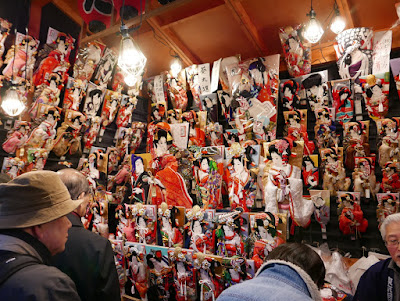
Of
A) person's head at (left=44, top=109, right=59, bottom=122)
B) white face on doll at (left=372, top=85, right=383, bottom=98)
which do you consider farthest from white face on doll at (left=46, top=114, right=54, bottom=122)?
white face on doll at (left=372, top=85, right=383, bottom=98)

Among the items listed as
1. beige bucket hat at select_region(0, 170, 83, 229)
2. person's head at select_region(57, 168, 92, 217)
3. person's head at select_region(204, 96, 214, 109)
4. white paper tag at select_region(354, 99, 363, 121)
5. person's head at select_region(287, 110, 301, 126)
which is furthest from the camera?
person's head at select_region(204, 96, 214, 109)

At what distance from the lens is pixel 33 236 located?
1136mm

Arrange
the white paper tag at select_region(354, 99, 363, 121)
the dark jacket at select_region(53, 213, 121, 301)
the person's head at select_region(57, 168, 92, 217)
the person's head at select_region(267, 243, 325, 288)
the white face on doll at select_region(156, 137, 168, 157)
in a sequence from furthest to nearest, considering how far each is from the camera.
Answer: the white face on doll at select_region(156, 137, 168, 157)
the white paper tag at select_region(354, 99, 363, 121)
the person's head at select_region(57, 168, 92, 217)
the dark jacket at select_region(53, 213, 121, 301)
the person's head at select_region(267, 243, 325, 288)

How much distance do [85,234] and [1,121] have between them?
6.46 ft

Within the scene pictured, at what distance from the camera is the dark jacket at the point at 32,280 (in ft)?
3.16

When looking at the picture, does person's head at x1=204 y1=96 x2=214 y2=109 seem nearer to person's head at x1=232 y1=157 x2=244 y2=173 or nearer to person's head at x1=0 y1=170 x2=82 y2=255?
person's head at x1=232 y1=157 x2=244 y2=173

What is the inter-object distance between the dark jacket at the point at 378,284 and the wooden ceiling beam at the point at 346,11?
244 cm

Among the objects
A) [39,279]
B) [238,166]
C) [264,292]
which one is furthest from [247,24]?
[39,279]

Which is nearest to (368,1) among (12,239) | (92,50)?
→ (92,50)

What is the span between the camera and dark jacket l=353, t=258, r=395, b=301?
1918 millimetres

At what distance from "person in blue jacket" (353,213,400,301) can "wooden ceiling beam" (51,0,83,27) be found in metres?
4.00

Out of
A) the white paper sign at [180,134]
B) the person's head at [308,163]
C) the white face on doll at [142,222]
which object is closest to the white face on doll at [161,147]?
the white paper sign at [180,134]

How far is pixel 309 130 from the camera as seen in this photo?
330 centimetres

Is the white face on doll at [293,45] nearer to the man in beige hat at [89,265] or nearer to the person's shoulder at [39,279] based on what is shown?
the man in beige hat at [89,265]
